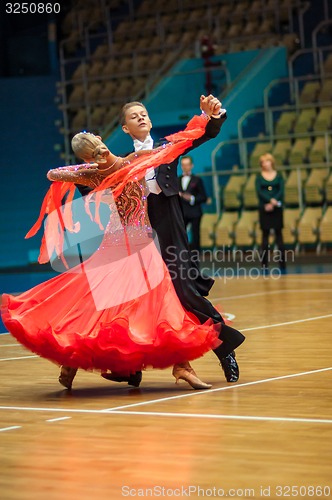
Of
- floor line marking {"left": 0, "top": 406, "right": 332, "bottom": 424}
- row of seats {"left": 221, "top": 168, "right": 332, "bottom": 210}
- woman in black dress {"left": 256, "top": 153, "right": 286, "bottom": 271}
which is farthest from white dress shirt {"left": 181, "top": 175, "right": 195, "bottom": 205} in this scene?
floor line marking {"left": 0, "top": 406, "right": 332, "bottom": 424}

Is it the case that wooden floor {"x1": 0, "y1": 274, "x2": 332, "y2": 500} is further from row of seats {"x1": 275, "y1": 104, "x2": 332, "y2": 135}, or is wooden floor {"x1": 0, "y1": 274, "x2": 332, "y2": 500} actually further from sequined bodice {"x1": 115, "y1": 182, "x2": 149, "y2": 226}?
row of seats {"x1": 275, "y1": 104, "x2": 332, "y2": 135}

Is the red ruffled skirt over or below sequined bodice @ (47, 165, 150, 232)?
below

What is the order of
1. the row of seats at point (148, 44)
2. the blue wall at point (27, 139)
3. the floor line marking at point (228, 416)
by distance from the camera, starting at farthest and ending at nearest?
the blue wall at point (27, 139)
the row of seats at point (148, 44)
the floor line marking at point (228, 416)

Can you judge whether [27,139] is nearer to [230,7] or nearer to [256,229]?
[230,7]

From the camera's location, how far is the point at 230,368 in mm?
5691

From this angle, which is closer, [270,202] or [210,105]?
[210,105]

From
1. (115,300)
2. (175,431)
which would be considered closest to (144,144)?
(115,300)

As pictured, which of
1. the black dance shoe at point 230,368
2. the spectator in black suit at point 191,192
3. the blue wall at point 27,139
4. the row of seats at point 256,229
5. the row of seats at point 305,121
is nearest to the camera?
the black dance shoe at point 230,368

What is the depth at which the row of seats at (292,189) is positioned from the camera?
1587 centimetres

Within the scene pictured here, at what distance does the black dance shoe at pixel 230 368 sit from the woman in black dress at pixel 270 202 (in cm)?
847

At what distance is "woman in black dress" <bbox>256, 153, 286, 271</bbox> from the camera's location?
1406 cm

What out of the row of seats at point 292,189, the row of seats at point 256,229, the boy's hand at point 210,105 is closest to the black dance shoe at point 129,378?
the boy's hand at point 210,105

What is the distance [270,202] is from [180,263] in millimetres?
8647

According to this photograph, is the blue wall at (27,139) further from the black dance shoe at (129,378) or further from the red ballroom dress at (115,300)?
the black dance shoe at (129,378)
